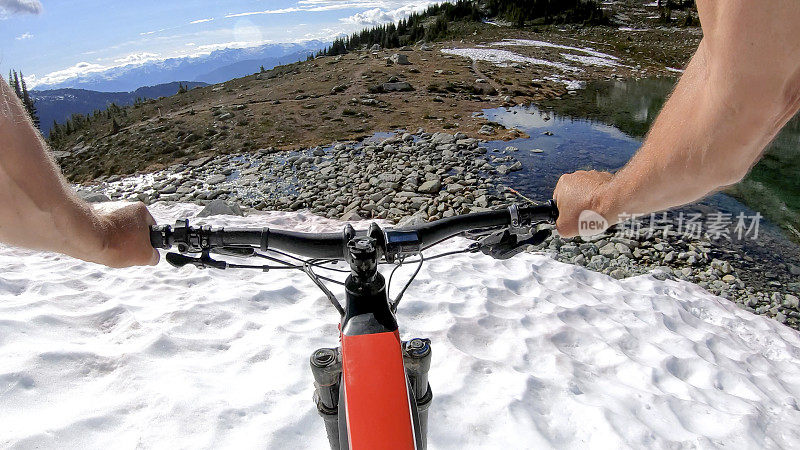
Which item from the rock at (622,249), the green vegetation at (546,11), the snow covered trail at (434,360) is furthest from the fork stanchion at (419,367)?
the green vegetation at (546,11)

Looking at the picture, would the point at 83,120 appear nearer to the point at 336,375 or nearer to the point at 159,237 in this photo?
the point at 159,237

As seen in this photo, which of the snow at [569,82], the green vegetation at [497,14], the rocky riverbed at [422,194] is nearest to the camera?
the rocky riverbed at [422,194]

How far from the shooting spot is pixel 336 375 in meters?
1.47

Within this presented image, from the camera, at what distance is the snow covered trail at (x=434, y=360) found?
2.44m

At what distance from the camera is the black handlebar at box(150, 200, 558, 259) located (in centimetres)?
151

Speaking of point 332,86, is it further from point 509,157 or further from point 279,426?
point 279,426

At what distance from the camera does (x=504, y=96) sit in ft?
55.5

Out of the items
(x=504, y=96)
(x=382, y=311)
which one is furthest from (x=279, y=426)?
(x=504, y=96)

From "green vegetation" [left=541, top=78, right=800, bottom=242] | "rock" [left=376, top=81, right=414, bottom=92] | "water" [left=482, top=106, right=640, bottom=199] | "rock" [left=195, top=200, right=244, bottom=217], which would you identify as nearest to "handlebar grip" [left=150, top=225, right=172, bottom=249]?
"green vegetation" [left=541, top=78, right=800, bottom=242]

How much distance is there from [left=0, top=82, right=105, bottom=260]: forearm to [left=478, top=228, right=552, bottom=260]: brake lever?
1.32m

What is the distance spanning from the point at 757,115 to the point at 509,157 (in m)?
9.58

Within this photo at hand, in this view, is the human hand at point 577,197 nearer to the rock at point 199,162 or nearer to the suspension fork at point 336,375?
the suspension fork at point 336,375

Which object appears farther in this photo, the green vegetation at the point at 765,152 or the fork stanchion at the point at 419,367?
the green vegetation at the point at 765,152

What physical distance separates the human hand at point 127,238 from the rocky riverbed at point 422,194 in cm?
531
